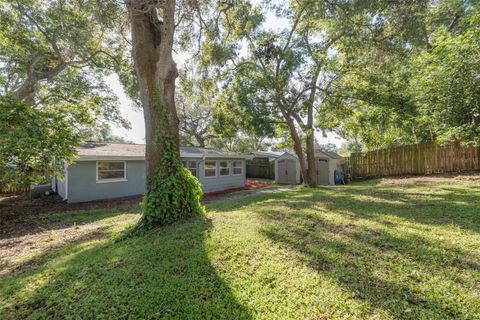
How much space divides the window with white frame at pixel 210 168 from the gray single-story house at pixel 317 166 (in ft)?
21.0

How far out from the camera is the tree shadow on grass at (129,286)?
2.33 meters

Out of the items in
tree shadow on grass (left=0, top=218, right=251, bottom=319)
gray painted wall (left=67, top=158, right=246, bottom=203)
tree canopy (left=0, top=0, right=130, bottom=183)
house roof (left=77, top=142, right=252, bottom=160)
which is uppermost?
tree canopy (left=0, top=0, right=130, bottom=183)

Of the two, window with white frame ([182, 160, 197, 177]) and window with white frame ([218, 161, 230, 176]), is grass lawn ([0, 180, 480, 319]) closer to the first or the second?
window with white frame ([182, 160, 197, 177])

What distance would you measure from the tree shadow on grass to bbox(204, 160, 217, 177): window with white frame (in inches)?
396

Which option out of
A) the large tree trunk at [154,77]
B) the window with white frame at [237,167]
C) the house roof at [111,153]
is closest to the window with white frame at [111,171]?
the house roof at [111,153]

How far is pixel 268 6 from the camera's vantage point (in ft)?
36.7

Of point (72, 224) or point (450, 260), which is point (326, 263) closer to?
point (450, 260)

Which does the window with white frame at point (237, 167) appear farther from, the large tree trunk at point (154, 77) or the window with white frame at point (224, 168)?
the large tree trunk at point (154, 77)

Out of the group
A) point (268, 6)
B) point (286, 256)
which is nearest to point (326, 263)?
point (286, 256)

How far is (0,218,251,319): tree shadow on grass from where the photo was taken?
91.7 inches

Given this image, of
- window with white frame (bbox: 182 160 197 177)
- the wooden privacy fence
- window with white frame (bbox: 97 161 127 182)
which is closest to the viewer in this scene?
window with white frame (bbox: 97 161 127 182)

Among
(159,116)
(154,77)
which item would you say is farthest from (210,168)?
(154,77)

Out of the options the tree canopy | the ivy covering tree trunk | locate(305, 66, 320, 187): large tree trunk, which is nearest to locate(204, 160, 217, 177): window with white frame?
locate(305, 66, 320, 187): large tree trunk

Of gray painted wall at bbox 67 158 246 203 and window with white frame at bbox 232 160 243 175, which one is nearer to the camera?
gray painted wall at bbox 67 158 246 203
